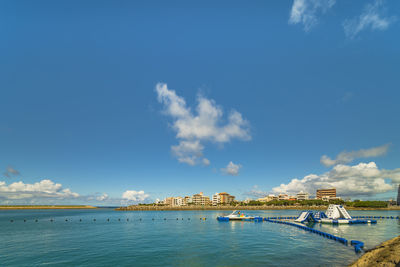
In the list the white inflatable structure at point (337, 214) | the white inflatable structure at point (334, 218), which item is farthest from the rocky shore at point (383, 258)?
the white inflatable structure at point (337, 214)

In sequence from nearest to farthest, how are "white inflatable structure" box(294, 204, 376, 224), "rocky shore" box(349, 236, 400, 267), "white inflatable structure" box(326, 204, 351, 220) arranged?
"rocky shore" box(349, 236, 400, 267)
"white inflatable structure" box(294, 204, 376, 224)
"white inflatable structure" box(326, 204, 351, 220)

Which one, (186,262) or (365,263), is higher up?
(365,263)

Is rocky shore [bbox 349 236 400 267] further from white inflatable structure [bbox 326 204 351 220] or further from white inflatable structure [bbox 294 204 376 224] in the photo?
white inflatable structure [bbox 326 204 351 220]

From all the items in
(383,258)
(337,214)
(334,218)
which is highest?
(383,258)

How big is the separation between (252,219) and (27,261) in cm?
8328

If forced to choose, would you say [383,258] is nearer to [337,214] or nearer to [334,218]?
[334,218]

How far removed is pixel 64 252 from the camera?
3966cm

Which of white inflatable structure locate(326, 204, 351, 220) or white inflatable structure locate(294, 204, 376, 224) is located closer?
white inflatable structure locate(294, 204, 376, 224)

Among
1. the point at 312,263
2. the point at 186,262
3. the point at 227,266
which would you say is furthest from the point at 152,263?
the point at 312,263

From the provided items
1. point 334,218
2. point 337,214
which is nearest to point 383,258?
point 334,218

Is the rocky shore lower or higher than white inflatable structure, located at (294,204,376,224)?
higher

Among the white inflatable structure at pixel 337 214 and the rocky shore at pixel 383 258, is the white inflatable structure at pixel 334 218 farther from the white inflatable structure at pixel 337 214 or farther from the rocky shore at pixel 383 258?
the rocky shore at pixel 383 258

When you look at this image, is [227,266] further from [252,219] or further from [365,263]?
[252,219]

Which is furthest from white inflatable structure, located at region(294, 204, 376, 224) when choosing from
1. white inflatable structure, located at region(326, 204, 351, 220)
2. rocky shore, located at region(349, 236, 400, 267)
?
rocky shore, located at region(349, 236, 400, 267)
